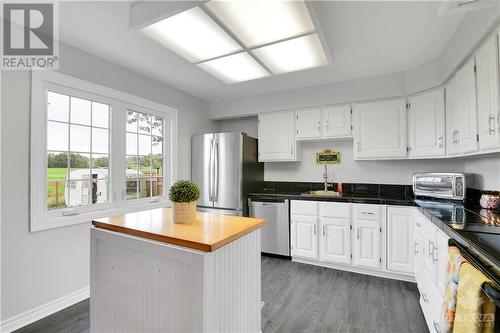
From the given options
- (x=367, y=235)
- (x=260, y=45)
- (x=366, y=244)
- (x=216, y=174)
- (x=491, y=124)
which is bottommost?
(x=366, y=244)

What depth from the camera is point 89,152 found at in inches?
99.5

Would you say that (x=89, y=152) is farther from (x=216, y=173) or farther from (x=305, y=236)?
(x=305, y=236)

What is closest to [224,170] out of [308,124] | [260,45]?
[308,124]

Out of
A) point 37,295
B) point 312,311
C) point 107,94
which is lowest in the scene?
point 312,311

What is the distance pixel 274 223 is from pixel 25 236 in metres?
2.69

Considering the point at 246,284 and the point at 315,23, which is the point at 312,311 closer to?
the point at 246,284

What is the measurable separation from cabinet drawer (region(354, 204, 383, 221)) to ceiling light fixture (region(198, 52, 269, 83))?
6.36ft

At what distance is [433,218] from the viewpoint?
173cm

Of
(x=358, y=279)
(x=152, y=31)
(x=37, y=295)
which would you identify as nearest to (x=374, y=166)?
(x=358, y=279)

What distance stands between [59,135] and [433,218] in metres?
3.31

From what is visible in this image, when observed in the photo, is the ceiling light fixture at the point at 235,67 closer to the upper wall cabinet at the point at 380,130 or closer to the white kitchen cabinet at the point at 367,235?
the upper wall cabinet at the point at 380,130

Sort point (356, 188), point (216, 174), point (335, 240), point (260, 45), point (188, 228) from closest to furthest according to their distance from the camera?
1. point (188, 228)
2. point (260, 45)
3. point (335, 240)
4. point (356, 188)
5. point (216, 174)

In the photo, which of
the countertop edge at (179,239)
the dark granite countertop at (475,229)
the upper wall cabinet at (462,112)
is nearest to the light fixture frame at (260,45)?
the upper wall cabinet at (462,112)

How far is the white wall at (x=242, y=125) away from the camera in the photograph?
4297 mm
